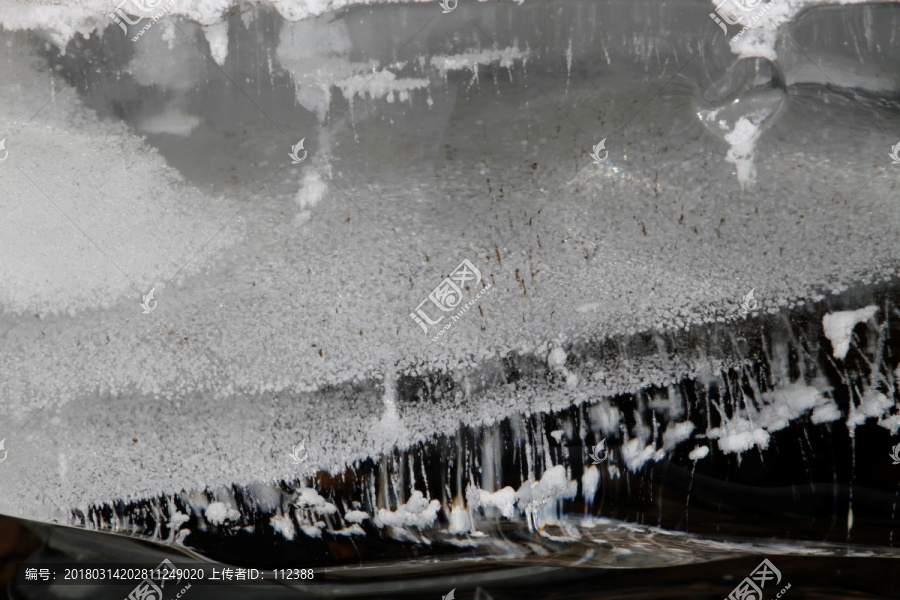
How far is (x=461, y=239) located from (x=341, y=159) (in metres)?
0.14

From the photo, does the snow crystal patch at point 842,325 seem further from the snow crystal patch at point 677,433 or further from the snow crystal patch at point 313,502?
the snow crystal patch at point 313,502

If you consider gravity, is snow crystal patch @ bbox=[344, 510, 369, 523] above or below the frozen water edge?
below

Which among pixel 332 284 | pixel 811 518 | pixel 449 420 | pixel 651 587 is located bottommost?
pixel 651 587

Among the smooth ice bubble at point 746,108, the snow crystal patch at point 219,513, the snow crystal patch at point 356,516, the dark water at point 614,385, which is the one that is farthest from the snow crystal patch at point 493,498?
the smooth ice bubble at point 746,108

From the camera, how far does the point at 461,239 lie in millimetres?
516

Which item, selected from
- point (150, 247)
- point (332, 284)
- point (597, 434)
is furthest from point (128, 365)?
point (597, 434)

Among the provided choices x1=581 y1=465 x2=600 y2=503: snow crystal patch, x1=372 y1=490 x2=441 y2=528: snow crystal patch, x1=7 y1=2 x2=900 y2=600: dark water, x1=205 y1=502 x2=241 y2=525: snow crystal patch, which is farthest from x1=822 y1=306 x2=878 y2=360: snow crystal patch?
x1=205 y1=502 x2=241 y2=525: snow crystal patch

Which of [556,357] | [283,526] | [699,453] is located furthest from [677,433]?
[283,526]

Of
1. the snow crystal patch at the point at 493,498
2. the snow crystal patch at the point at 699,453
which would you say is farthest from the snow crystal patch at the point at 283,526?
the snow crystal patch at the point at 699,453

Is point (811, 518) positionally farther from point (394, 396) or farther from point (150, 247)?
point (150, 247)

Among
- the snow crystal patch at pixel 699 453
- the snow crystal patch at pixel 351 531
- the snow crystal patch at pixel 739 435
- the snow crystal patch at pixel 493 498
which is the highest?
the snow crystal patch at pixel 739 435

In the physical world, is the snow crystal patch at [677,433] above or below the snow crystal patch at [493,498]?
above

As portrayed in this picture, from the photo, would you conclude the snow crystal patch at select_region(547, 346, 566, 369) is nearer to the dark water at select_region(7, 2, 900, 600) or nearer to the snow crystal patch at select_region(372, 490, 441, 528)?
the dark water at select_region(7, 2, 900, 600)

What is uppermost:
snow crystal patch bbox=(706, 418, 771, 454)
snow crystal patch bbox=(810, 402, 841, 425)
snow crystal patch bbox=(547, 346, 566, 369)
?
A: snow crystal patch bbox=(547, 346, 566, 369)
